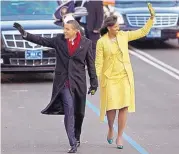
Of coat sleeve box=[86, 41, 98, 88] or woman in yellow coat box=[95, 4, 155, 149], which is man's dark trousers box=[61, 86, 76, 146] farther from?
woman in yellow coat box=[95, 4, 155, 149]

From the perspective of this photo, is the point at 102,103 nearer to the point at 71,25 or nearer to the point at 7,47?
the point at 71,25

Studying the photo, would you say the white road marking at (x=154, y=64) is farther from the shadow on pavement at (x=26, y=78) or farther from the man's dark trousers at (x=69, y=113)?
the man's dark trousers at (x=69, y=113)

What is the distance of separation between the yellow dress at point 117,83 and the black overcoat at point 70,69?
247 mm

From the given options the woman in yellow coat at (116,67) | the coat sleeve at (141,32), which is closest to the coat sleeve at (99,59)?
the woman in yellow coat at (116,67)

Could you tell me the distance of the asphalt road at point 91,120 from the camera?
31.5 ft

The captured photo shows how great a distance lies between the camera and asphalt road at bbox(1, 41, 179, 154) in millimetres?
9602

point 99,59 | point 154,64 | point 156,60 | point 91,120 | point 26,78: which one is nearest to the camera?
point 99,59

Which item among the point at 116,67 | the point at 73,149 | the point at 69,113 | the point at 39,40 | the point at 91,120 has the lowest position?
the point at 91,120

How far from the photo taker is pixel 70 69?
9.20 metres

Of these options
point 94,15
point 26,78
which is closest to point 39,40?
point 26,78

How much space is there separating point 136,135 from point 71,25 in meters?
2.04

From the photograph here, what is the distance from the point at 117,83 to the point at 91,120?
2119 millimetres

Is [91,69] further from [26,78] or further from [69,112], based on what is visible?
[26,78]

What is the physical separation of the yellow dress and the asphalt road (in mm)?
590
